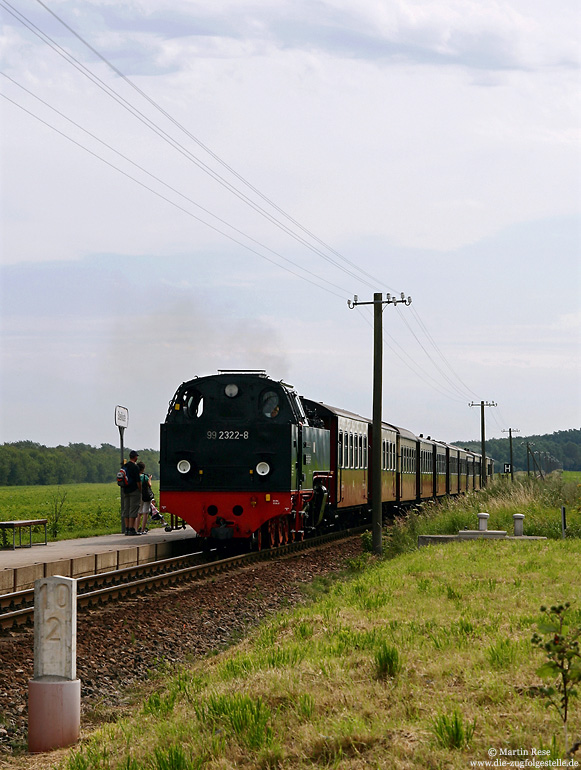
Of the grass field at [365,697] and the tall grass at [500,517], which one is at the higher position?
the tall grass at [500,517]

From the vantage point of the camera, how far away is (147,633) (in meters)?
11.2

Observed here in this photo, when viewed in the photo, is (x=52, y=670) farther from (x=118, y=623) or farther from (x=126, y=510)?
(x=126, y=510)

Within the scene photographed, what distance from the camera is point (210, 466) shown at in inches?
775

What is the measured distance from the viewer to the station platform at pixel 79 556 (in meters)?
14.0

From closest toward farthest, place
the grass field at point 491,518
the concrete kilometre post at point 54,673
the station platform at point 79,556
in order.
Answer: the concrete kilometre post at point 54,673, the station platform at point 79,556, the grass field at point 491,518

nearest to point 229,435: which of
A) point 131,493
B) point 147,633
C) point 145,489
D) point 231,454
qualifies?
point 231,454

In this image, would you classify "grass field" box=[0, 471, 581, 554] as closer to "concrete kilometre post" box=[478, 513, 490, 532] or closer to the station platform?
"concrete kilometre post" box=[478, 513, 490, 532]

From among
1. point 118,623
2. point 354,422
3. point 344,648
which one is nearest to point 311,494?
point 354,422

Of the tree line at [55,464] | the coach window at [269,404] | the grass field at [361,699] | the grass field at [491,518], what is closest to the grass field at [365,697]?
the grass field at [361,699]

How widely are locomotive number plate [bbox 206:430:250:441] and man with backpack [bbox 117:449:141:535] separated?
8.66 feet

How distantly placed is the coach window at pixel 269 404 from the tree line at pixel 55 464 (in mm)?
93646

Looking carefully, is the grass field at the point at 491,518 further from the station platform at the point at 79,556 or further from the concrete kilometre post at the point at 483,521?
the station platform at the point at 79,556

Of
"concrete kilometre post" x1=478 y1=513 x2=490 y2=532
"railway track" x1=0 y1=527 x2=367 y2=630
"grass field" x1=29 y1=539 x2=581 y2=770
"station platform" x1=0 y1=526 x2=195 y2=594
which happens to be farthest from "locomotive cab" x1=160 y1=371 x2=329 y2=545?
"grass field" x1=29 y1=539 x2=581 y2=770

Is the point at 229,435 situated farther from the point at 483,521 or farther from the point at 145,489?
the point at 483,521
